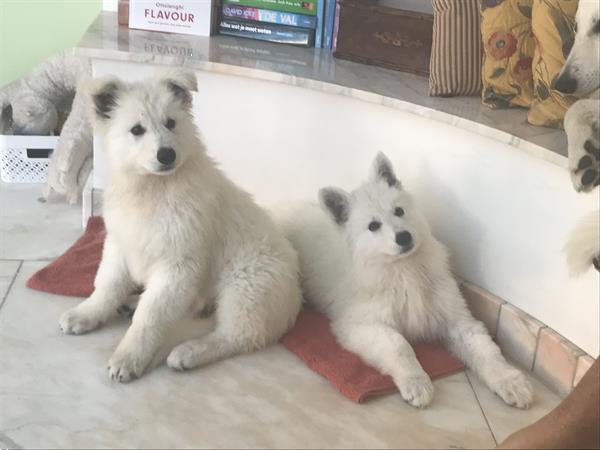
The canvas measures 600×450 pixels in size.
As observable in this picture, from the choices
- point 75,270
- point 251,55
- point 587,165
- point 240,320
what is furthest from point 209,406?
point 251,55

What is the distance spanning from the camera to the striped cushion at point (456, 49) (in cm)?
262

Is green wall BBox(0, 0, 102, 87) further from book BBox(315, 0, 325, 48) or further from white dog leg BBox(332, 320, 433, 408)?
white dog leg BBox(332, 320, 433, 408)

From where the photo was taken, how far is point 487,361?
2.27 m

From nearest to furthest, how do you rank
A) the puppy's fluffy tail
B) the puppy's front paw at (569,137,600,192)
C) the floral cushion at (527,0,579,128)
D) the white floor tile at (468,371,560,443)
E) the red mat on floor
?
1. the puppy's fluffy tail
2. the puppy's front paw at (569,137,600,192)
3. the white floor tile at (468,371,560,443)
4. the red mat on floor
5. the floral cushion at (527,0,579,128)

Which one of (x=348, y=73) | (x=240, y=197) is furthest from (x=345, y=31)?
(x=240, y=197)

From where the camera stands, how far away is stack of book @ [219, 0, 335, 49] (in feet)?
10.4

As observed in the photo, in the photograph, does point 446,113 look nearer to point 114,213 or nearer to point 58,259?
point 114,213

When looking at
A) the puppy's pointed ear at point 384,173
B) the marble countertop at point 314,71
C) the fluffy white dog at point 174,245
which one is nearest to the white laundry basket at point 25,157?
the marble countertop at point 314,71

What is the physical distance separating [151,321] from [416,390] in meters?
0.76

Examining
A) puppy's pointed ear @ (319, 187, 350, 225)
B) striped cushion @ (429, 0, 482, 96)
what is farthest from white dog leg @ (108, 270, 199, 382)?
striped cushion @ (429, 0, 482, 96)

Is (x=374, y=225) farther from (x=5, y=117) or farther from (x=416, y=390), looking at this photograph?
(x=5, y=117)

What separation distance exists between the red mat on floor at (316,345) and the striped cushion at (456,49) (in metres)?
0.89

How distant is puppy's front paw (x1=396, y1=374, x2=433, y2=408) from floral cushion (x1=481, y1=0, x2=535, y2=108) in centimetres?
96

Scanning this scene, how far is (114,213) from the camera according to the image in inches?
89.9
